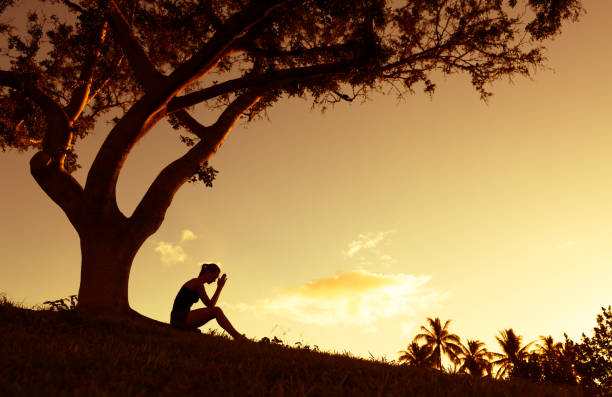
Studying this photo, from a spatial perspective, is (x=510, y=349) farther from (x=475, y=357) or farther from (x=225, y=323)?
(x=225, y=323)

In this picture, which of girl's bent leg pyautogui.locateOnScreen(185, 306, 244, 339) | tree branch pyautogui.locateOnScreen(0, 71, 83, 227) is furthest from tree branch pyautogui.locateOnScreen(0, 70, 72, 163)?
girl's bent leg pyautogui.locateOnScreen(185, 306, 244, 339)

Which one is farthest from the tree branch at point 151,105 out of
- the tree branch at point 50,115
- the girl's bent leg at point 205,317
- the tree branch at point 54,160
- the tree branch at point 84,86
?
the girl's bent leg at point 205,317

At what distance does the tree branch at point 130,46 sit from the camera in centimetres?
1128

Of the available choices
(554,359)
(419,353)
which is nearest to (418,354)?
(419,353)

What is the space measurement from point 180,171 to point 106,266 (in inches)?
111

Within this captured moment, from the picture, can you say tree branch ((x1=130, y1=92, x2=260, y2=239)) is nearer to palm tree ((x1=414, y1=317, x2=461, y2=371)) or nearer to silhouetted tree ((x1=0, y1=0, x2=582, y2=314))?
silhouetted tree ((x1=0, y1=0, x2=582, y2=314))

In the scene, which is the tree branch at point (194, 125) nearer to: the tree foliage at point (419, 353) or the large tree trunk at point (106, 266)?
the large tree trunk at point (106, 266)

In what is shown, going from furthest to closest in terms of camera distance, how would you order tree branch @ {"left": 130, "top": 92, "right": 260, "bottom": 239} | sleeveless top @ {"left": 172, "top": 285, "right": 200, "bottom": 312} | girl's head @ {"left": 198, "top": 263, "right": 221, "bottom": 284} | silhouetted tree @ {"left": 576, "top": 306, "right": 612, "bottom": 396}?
silhouetted tree @ {"left": 576, "top": 306, "right": 612, "bottom": 396} < tree branch @ {"left": 130, "top": 92, "right": 260, "bottom": 239} < girl's head @ {"left": 198, "top": 263, "right": 221, "bottom": 284} < sleeveless top @ {"left": 172, "top": 285, "right": 200, "bottom": 312}

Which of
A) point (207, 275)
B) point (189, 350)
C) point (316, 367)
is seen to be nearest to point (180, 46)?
point (207, 275)

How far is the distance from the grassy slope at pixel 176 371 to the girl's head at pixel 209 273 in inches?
74.0

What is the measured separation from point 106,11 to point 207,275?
7400mm

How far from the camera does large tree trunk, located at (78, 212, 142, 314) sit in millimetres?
9477

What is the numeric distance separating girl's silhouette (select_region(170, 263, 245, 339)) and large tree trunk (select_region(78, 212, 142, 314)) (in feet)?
4.79

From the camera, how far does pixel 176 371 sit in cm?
502
